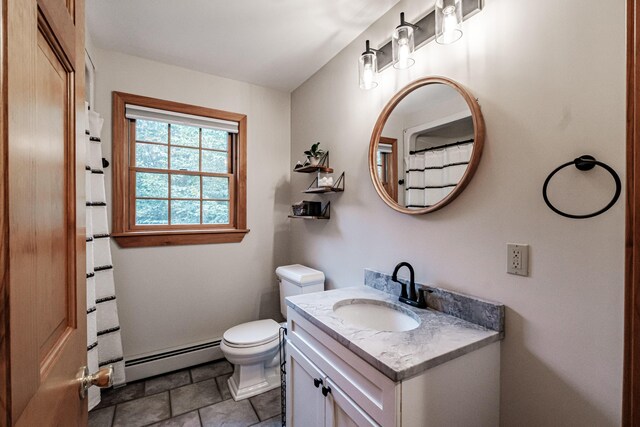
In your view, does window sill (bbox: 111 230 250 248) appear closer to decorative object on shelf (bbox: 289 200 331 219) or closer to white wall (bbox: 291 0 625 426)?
decorative object on shelf (bbox: 289 200 331 219)

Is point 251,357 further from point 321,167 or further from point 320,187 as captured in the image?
point 321,167

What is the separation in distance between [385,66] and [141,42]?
5.61 feet

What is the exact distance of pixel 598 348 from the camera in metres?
0.92

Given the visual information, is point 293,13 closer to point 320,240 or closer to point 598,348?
point 320,240

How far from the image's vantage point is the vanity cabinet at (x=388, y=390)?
0.92m

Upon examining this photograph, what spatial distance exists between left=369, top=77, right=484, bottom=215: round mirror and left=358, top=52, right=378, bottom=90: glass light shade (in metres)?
0.17

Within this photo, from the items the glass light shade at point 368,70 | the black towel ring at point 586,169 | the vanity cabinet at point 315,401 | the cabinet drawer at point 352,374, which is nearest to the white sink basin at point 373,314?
the cabinet drawer at point 352,374

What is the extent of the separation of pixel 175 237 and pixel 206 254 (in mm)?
288

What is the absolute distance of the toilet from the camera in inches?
77.7

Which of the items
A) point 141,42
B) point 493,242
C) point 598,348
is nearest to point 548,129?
point 493,242

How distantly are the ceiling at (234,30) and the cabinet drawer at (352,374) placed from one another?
1.76 meters

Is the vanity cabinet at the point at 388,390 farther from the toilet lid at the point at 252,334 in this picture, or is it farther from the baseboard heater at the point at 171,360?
the baseboard heater at the point at 171,360

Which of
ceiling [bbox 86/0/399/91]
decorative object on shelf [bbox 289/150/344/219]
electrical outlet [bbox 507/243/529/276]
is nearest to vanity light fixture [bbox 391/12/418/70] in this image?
ceiling [bbox 86/0/399/91]

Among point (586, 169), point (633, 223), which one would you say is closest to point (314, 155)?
point (586, 169)
